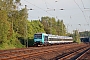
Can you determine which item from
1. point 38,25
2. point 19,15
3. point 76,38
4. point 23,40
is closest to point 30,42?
point 23,40

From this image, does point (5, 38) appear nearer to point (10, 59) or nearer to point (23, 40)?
point (23, 40)

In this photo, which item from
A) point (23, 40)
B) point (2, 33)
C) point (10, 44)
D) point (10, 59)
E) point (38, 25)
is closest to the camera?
point (10, 59)

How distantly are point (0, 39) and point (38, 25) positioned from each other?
4410cm

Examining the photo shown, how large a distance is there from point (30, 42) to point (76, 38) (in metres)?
56.0

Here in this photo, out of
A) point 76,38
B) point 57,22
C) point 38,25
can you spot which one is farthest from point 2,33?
point 57,22

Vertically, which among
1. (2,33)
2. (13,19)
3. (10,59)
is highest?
(13,19)

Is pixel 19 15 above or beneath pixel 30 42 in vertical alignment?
above

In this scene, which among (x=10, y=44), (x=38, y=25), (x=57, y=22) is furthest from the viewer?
(x=57, y=22)

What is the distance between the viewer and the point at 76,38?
4491 inches

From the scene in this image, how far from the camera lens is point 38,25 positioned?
89375mm

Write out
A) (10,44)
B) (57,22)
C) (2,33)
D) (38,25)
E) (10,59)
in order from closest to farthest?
(10,59) < (2,33) < (10,44) < (38,25) < (57,22)

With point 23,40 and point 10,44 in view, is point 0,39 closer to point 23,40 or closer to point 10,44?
point 10,44

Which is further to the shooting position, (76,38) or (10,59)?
(76,38)

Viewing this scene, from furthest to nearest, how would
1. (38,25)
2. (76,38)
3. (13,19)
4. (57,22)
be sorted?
(57,22) → (76,38) → (38,25) → (13,19)
